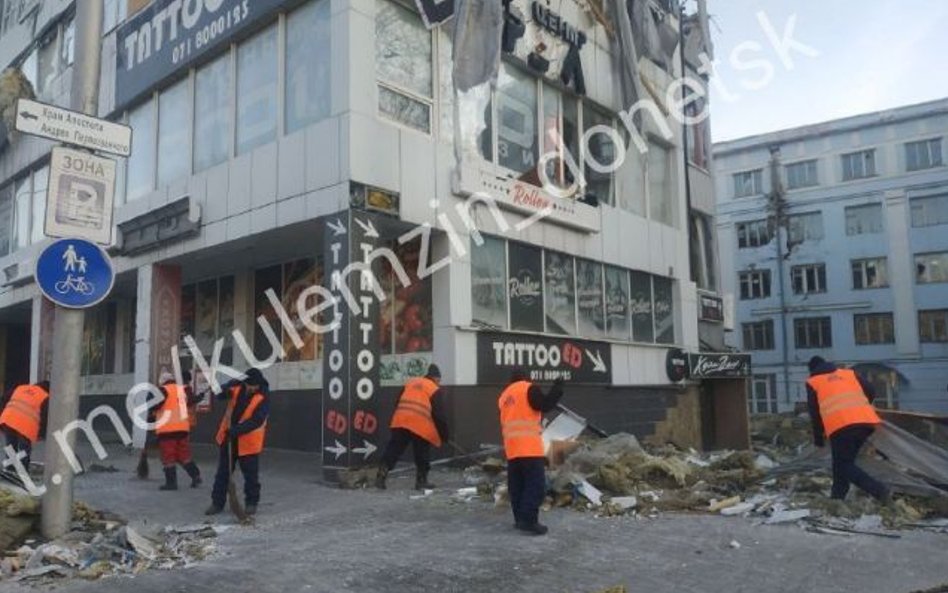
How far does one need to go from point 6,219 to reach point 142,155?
840 centimetres

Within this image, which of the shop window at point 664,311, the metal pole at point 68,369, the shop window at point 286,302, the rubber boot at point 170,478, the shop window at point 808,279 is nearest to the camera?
the metal pole at point 68,369

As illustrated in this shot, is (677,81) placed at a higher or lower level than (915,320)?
higher

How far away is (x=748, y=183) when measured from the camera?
162 feet

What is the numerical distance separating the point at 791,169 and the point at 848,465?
43.4m

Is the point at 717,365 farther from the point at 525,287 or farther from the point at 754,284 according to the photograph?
the point at 754,284

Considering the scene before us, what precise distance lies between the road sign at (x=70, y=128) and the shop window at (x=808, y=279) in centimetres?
4503

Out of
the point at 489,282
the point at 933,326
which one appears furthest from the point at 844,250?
the point at 489,282

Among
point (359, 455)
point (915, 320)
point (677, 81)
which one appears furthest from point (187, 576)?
Result: point (915, 320)

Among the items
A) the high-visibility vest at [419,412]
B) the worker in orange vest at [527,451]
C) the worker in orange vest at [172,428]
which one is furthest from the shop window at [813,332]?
the worker in orange vest at [527,451]

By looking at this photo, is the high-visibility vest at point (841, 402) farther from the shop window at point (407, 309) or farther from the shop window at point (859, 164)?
the shop window at point (859, 164)

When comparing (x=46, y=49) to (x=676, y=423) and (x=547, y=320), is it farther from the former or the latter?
(x=676, y=423)

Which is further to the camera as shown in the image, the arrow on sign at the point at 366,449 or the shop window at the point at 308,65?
the shop window at the point at 308,65

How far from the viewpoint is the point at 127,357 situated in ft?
64.1

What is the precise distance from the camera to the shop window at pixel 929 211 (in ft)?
143
